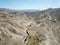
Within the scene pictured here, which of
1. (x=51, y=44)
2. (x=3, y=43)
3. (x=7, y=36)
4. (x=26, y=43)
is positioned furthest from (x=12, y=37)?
(x=51, y=44)

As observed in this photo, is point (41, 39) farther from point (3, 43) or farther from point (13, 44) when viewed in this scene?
point (3, 43)

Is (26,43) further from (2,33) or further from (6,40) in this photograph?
(2,33)

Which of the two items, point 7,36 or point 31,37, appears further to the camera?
point 7,36

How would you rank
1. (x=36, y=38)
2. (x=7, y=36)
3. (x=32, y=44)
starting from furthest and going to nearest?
(x=7, y=36) < (x=36, y=38) < (x=32, y=44)

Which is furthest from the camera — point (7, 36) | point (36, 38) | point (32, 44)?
point (7, 36)

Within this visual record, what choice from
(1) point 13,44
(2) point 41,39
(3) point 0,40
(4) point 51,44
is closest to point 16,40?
(1) point 13,44

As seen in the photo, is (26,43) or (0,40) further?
(0,40)

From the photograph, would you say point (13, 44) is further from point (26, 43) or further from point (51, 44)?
point (51, 44)

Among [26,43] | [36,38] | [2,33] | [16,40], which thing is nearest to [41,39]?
[36,38]
